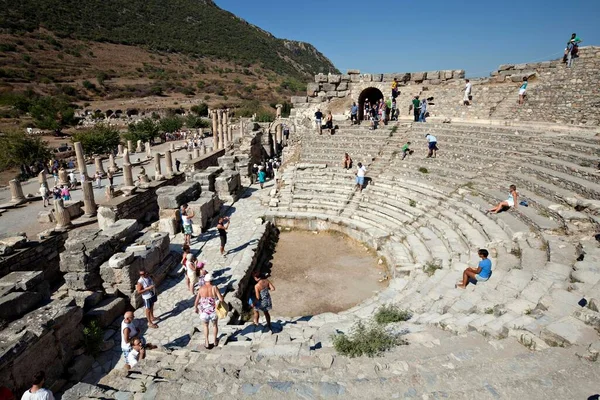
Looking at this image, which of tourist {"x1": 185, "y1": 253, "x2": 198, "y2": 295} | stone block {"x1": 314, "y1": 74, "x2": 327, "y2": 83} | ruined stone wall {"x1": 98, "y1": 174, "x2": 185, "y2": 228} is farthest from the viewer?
stone block {"x1": 314, "y1": 74, "x2": 327, "y2": 83}

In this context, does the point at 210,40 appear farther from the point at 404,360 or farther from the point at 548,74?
the point at 404,360

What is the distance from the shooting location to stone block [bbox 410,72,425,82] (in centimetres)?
2085

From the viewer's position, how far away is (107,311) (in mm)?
7848

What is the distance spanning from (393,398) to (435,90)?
19.4 meters

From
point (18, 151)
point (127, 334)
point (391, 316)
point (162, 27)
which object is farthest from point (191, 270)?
point (162, 27)

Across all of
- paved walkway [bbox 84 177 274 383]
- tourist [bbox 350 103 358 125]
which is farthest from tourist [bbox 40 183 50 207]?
tourist [bbox 350 103 358 125]

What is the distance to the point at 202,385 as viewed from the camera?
4977mm

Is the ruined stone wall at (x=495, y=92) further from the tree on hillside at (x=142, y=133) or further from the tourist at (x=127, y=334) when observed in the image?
the tree on hillside at (x=142, y=133)

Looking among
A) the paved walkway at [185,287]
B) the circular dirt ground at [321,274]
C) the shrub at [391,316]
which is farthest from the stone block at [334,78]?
the shrub at [391,316]

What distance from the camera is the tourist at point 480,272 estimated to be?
7.64 metres

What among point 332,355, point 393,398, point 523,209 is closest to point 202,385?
point 332,355

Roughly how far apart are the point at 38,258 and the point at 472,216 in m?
13.4

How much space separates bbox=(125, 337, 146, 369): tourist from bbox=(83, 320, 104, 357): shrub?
1063mm

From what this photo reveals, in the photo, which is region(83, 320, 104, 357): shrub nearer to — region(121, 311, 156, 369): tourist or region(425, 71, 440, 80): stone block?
region(121, 311, 156, 369): tourist
